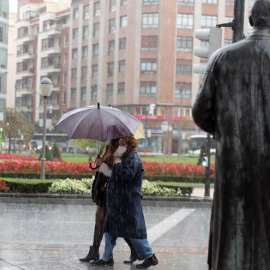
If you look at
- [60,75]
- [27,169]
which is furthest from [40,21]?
[27,169]

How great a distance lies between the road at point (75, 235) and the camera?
962 cm

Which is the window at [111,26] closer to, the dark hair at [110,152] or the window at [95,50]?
the window at [95,50]

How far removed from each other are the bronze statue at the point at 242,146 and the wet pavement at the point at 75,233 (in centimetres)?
456

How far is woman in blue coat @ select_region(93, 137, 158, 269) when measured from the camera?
8.83 m

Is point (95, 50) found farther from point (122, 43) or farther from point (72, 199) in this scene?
point (72, 199)

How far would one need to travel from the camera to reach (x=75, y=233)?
13.7 meters

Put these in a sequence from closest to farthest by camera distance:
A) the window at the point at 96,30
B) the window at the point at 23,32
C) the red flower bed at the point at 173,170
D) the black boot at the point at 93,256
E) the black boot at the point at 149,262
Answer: the black boot at the point at 149,262 < the black boot at the point at 93,256 < the red flower bed at the point at 173,170 < the window at the point at 96,30 < the window at the point at 23,32

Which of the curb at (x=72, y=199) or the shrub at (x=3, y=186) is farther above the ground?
the shrub at (x=3, y=186)

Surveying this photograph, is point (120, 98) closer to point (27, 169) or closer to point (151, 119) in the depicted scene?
point (151, 119)

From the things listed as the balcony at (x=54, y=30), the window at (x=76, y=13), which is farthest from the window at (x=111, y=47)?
the balcony at (x=54, y=30)

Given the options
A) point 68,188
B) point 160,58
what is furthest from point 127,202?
point 160,58

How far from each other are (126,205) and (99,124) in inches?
45.6

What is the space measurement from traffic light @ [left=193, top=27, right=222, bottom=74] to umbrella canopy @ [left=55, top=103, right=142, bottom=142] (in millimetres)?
3117

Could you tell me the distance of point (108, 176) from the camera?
9.23 meters
